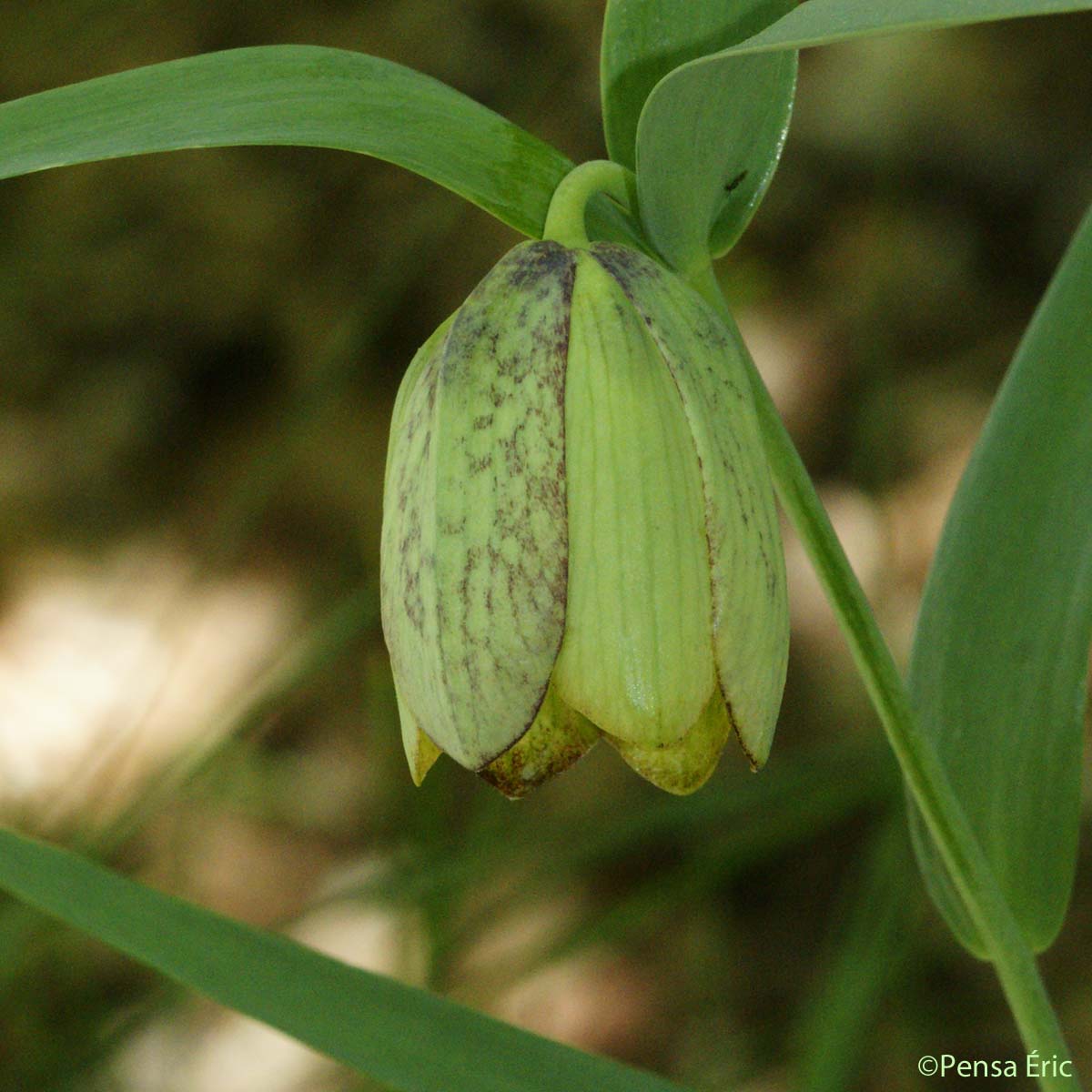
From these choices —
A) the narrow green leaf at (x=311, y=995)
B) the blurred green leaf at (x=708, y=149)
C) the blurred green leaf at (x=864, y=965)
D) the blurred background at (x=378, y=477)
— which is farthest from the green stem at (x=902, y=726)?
the blurred background at (x=378, y=477)

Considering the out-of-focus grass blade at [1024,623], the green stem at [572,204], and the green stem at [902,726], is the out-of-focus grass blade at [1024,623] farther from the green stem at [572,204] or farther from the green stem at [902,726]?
the green stem at [572,204]

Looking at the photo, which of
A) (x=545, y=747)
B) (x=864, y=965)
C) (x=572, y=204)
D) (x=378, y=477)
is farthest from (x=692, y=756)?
(x=378, y=477)

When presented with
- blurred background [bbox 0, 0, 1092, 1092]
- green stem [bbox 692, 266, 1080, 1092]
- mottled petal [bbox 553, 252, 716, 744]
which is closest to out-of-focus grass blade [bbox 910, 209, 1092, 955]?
green stem [bbox 692, 266, 1080, 1092]

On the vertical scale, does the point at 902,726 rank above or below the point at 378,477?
below

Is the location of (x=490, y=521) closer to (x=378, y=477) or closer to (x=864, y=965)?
(x=864, y=965)

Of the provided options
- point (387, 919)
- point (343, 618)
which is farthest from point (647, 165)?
point (387, 919)

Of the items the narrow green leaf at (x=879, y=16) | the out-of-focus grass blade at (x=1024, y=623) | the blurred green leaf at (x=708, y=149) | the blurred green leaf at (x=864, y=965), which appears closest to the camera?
the narrow green leaf at (x=879, y=16)
